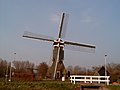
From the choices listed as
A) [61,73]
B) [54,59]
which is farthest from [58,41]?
[61,73]

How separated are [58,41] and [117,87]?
49.5ft

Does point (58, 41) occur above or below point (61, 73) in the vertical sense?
above

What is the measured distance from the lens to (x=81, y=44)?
37312mm

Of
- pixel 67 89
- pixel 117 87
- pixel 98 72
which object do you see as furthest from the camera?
pixel 98 72

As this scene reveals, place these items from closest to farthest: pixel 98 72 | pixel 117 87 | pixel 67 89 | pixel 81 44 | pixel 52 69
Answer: pixel 117 87, pixel 67 89, pixel 52 69, pixel 81 44, pixel 98 72

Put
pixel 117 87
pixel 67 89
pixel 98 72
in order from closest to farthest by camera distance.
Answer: pixel 117 87 < pixel 67 89 < pixel 98 72

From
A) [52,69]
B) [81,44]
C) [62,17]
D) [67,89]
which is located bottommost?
[67,89]

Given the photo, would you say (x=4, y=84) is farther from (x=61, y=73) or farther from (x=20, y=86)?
(x=61, y=73)

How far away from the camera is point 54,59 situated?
35.0 meters

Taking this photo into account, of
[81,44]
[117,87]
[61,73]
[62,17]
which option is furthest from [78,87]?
[61,73]

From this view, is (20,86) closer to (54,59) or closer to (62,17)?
(54,59)

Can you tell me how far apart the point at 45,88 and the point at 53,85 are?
1.19 metres

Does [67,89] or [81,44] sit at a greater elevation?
[81,44]

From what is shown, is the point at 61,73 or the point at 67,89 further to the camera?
the point at 61,73
